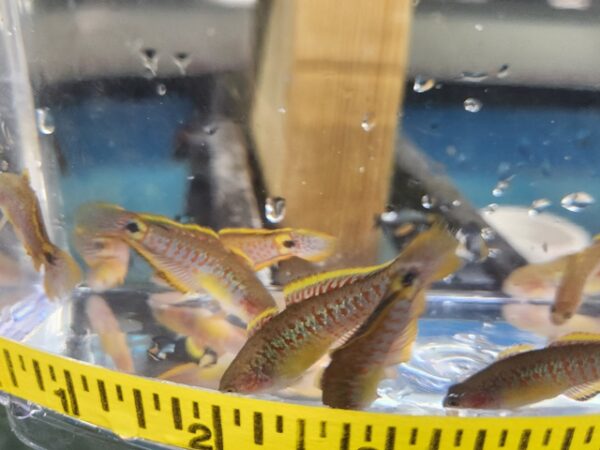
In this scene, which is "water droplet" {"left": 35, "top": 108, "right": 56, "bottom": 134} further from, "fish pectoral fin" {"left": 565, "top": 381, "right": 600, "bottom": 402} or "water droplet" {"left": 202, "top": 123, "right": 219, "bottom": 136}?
"fish pectoral fin" {"left": 565, "top": 381, "right": 600, "bottom": 402}

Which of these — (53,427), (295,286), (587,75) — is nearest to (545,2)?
(587,75)

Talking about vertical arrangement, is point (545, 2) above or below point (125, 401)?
above

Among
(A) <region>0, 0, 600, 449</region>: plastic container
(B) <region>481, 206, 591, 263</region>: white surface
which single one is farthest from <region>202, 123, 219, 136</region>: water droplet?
(B) <region>481, 206, 591, 263</region>: white surface

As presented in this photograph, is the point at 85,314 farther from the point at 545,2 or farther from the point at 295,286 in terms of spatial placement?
the point at 545,2

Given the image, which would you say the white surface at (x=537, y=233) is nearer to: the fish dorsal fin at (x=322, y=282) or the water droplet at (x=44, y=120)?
the fish dorsal fin at (x=322, y=282)

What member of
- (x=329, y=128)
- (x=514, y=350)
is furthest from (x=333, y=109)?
(x=514, y=350)
